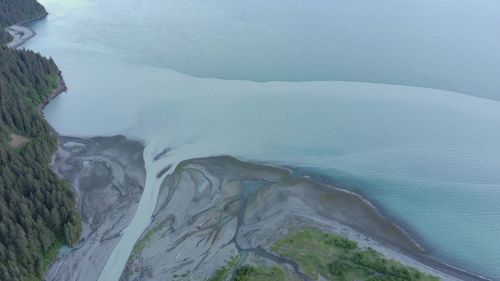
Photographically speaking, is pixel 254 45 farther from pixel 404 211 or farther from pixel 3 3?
pixel 3 3

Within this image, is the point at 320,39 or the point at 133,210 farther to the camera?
the point at 320,39

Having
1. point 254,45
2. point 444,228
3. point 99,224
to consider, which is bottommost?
point 99,224

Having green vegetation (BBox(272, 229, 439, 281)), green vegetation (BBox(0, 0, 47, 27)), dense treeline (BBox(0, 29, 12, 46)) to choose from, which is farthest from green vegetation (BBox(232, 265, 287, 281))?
green vegetation (BBox(0, 0, 47, 27))

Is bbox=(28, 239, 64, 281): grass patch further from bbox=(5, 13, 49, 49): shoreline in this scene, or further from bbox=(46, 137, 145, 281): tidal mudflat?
bbox=(5, 13, 49, 49): shoreline

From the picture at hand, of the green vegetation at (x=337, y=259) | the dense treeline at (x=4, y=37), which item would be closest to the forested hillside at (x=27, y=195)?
the green vegetation at (x=337, y=259)

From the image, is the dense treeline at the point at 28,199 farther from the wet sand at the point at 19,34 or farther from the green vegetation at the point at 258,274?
the wet sand at the point at 19,34

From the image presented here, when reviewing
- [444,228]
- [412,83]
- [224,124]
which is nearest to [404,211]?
[444,228]

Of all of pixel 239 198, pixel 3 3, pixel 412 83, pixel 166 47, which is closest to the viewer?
pixel 239 198
